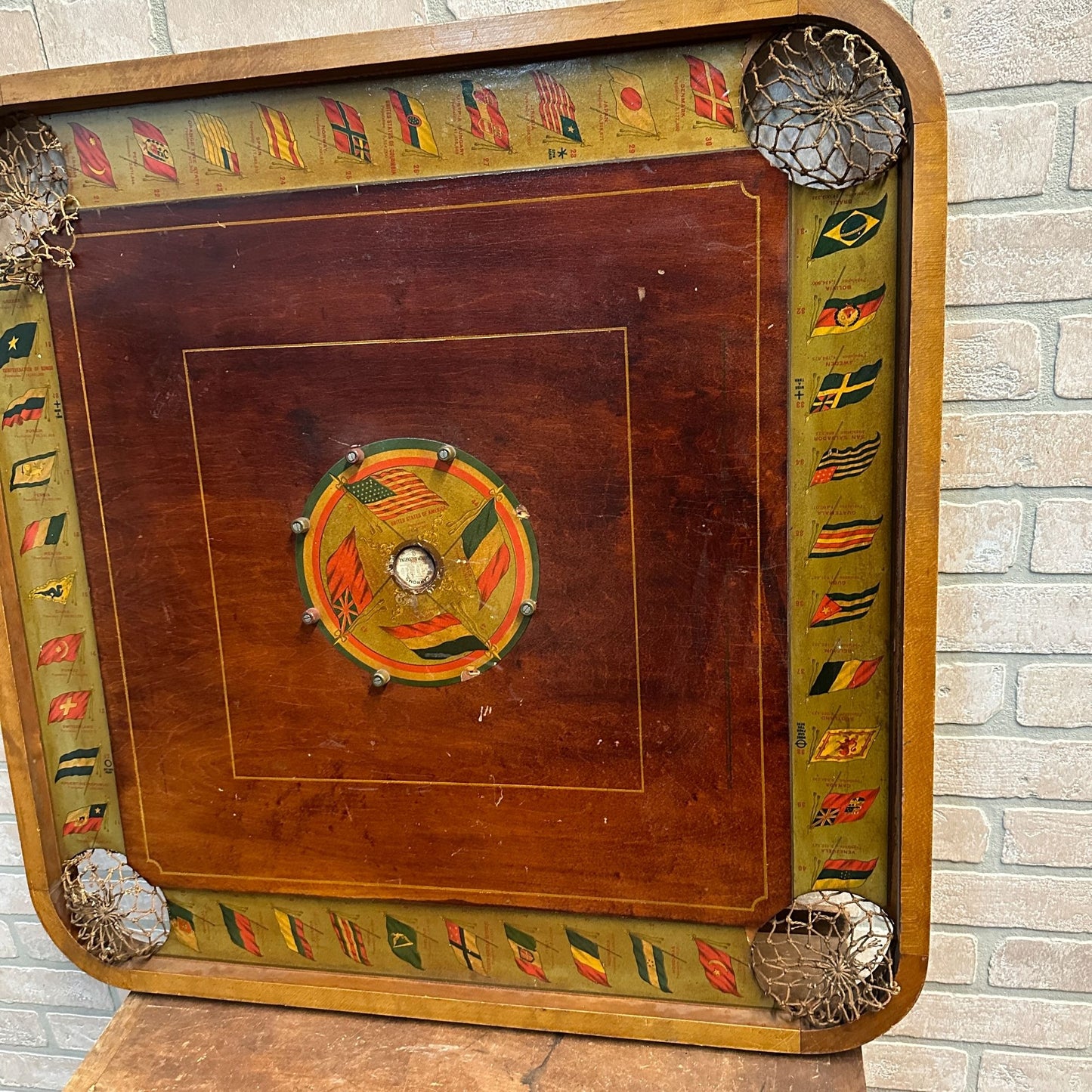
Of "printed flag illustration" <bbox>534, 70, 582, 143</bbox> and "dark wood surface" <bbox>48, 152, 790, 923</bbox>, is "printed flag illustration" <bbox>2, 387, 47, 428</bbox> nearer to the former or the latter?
"dark wood surface" <bbox>48, 152, 790, 923</bbox>

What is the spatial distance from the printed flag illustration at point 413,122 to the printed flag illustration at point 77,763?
77 centimetres

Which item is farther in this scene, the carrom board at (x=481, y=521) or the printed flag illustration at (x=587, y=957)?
the printed flag illustration at (x=587, y=957)

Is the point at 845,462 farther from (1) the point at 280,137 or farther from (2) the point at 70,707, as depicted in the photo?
(2) the point at 70,707

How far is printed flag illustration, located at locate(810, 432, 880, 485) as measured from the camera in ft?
2.75

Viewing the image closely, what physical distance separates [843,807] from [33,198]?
41.5 inches

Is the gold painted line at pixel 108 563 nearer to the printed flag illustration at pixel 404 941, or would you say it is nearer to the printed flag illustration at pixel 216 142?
the printed flag illustration at pixel 216 142

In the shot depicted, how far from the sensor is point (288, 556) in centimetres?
97

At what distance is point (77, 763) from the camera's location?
1.06 m

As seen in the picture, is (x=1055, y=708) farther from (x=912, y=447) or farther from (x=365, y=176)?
(x=365, y=176)

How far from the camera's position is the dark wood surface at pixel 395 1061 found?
0.94 meters

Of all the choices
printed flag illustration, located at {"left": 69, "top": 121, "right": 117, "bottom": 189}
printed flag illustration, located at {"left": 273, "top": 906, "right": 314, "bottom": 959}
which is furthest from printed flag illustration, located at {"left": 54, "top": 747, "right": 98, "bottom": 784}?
printed flag illustration, located at {"left": 69, "top": 121, "right": 117, "bottom": 189}

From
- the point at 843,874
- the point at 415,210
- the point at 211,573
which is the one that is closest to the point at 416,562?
the point at 211,573

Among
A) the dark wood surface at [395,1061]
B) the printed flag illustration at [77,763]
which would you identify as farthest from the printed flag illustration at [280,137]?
the dark wood surface at [395,1061]

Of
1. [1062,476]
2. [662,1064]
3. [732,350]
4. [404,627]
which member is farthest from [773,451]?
[662,1064]
